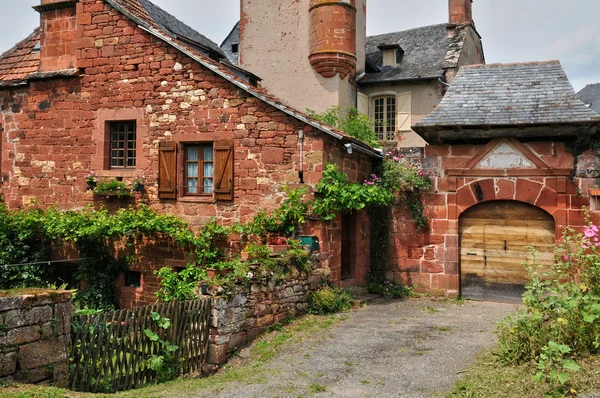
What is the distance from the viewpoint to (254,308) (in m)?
8.49

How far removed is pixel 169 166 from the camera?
38.1ft

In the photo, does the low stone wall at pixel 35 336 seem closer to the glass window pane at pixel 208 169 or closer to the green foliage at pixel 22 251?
the glass window pane at pixel 208 169

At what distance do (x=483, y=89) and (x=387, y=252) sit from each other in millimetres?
4139

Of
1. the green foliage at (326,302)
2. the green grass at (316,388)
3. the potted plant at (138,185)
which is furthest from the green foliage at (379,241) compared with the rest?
the green grass at (316,388)

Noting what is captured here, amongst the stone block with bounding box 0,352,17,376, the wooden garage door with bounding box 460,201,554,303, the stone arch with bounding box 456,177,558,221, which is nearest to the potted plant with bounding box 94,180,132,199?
the stone block with bounding box 0,352,17,376

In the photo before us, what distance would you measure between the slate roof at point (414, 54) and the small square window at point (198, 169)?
9.29m

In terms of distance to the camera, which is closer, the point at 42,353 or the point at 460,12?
the point at 42,353

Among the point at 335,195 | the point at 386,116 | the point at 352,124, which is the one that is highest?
the point at 386,116

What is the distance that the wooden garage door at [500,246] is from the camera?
1107 cm

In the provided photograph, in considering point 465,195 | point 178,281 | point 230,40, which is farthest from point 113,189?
point 230,40

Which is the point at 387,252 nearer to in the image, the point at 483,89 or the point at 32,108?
the point at 483,89

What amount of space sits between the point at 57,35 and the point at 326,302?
8.87 meters

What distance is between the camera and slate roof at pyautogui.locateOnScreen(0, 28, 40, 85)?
13172 mm

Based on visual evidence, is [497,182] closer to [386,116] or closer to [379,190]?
[379,190]
